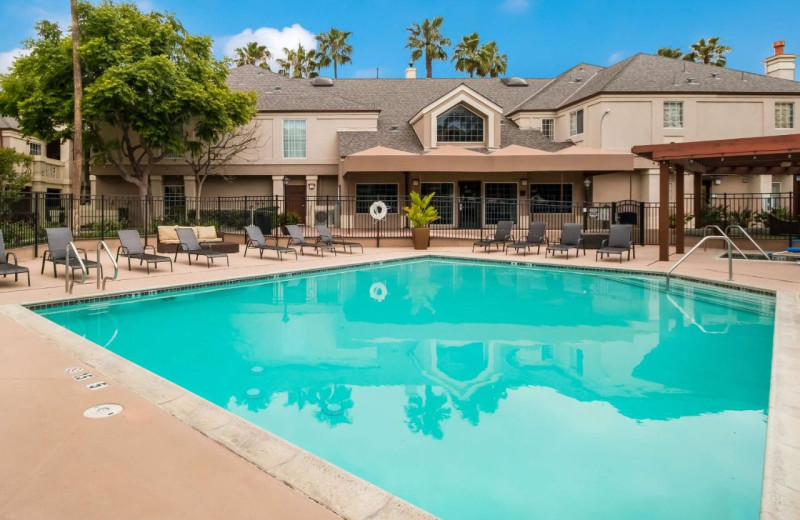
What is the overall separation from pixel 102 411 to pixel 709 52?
47582 mm

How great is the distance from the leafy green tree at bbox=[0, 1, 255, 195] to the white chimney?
29.3 metres

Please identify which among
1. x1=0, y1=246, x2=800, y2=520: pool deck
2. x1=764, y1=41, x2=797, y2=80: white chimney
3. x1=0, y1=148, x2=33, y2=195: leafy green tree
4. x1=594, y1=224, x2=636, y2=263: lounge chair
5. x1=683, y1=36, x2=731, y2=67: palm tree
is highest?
x1=683, y1=36, x2=731, y2=67: palm tree

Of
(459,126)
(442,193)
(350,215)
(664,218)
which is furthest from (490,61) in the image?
(664,218)

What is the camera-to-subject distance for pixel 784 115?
28062 mm

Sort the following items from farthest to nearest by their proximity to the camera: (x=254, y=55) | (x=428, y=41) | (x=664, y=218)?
(x=254, y=55), (x=428, y=41), (x=664, y=218)

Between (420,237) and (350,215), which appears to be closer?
(420,237)

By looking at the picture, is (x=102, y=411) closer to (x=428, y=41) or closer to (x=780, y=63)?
(x=780, y=63)

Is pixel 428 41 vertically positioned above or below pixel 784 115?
above

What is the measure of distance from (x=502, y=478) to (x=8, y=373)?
4460 millimetres

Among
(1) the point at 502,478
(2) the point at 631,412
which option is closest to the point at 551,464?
(1) the point at 502,478

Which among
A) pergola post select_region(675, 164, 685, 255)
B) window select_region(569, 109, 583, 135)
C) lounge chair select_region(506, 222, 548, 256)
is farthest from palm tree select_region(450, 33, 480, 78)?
pergola post select_region(675, 164, 685, 255)

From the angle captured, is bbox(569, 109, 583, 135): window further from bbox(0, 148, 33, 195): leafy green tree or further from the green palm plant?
bbox(0, 148, 33, 195): leafy green tree

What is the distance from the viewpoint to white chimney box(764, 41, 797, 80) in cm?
3089

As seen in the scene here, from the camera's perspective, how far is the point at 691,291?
37.8 ft
